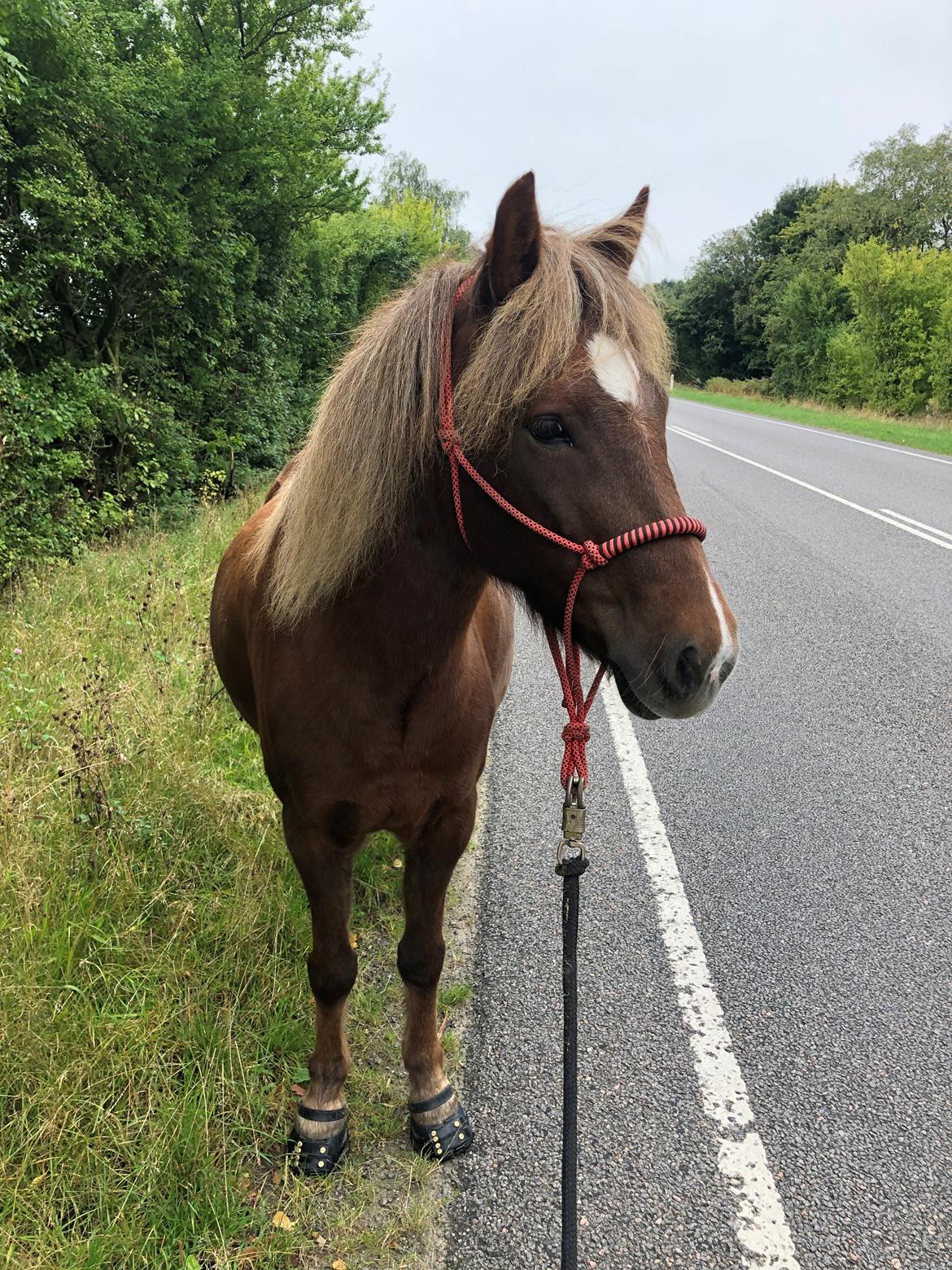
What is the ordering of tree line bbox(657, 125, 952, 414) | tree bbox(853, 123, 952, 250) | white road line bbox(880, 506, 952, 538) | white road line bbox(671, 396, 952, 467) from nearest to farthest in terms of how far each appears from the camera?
white road line bbox(880, 506, 952, 538) < white road line bbox(671, 396, 952, 467) < tree line bbox(657, 125, 952, 414) < tree bbox(853, 123, 952, 250)

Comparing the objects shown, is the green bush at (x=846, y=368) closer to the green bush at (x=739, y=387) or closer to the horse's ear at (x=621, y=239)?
the green bush at (x=739, y=387)

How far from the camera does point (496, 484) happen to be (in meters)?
1.34

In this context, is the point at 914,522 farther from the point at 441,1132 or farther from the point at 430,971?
the point at 441,1132

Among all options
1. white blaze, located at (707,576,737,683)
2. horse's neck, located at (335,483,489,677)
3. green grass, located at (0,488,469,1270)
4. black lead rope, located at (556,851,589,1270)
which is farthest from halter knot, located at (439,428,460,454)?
green grass, located at (0,488,469,1270)

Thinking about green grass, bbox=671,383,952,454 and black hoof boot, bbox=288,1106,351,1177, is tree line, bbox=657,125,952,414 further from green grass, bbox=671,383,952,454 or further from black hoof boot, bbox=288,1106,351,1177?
black hoof boot, bbox=288,1106,351,1177

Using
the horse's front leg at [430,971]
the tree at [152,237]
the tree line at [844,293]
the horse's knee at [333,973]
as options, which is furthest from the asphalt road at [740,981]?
the tree line at [844,293]

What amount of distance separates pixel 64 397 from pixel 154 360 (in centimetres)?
188

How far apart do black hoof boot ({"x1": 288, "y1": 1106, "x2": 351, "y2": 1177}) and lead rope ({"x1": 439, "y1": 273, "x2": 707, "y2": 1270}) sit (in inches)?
27.3

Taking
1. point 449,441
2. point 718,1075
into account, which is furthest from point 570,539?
point 718,1075

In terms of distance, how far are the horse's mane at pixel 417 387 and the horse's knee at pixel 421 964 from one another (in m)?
0.99

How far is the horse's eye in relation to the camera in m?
1.27

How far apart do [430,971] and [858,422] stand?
80.3 feet

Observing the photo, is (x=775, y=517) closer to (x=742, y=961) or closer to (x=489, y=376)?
(x=742, y=961)

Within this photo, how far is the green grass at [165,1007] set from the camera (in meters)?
1.61
